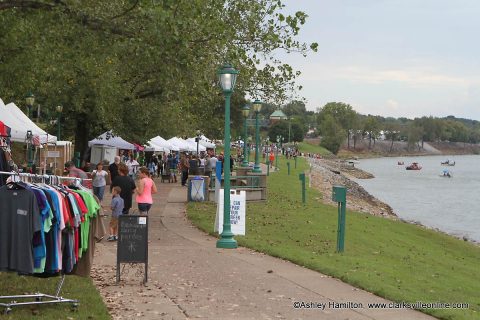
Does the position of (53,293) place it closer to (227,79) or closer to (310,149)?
(227,79)

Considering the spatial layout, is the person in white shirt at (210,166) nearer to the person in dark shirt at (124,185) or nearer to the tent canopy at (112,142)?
the tent canopy at (112,142)

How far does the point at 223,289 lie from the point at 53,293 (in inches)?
98.5

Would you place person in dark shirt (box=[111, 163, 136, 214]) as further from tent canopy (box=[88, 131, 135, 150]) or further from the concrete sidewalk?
tent canopy (box=[88, 131, 135, 150])

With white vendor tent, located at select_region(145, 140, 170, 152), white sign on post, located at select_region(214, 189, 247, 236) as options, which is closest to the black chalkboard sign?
white sign on post, located at select_region(214, 189, 247, 236)

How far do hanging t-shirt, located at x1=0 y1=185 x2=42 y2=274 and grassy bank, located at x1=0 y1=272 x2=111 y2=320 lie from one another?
66 centimetres

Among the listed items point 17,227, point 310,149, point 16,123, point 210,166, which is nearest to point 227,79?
point 16,123

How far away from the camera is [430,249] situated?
2347cm

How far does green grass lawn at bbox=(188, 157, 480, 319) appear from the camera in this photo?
11.9 metres

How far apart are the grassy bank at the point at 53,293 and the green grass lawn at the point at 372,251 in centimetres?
431

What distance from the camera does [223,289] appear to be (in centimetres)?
1055

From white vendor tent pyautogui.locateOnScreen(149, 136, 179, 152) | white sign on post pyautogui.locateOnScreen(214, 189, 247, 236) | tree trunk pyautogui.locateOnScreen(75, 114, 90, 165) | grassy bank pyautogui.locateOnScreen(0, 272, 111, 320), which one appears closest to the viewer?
grassy bank pyautogui.locateOnScreen(0, 272, 111, 320)

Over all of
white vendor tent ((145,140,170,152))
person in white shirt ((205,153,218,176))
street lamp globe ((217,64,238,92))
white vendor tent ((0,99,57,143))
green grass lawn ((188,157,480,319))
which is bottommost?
green grass lawn ((188,157,480,319))

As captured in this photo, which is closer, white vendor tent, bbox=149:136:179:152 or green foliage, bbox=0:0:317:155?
green foliage, bbox=0:0:317:155

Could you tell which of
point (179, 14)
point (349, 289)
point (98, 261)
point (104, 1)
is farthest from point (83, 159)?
point (349, 289)
